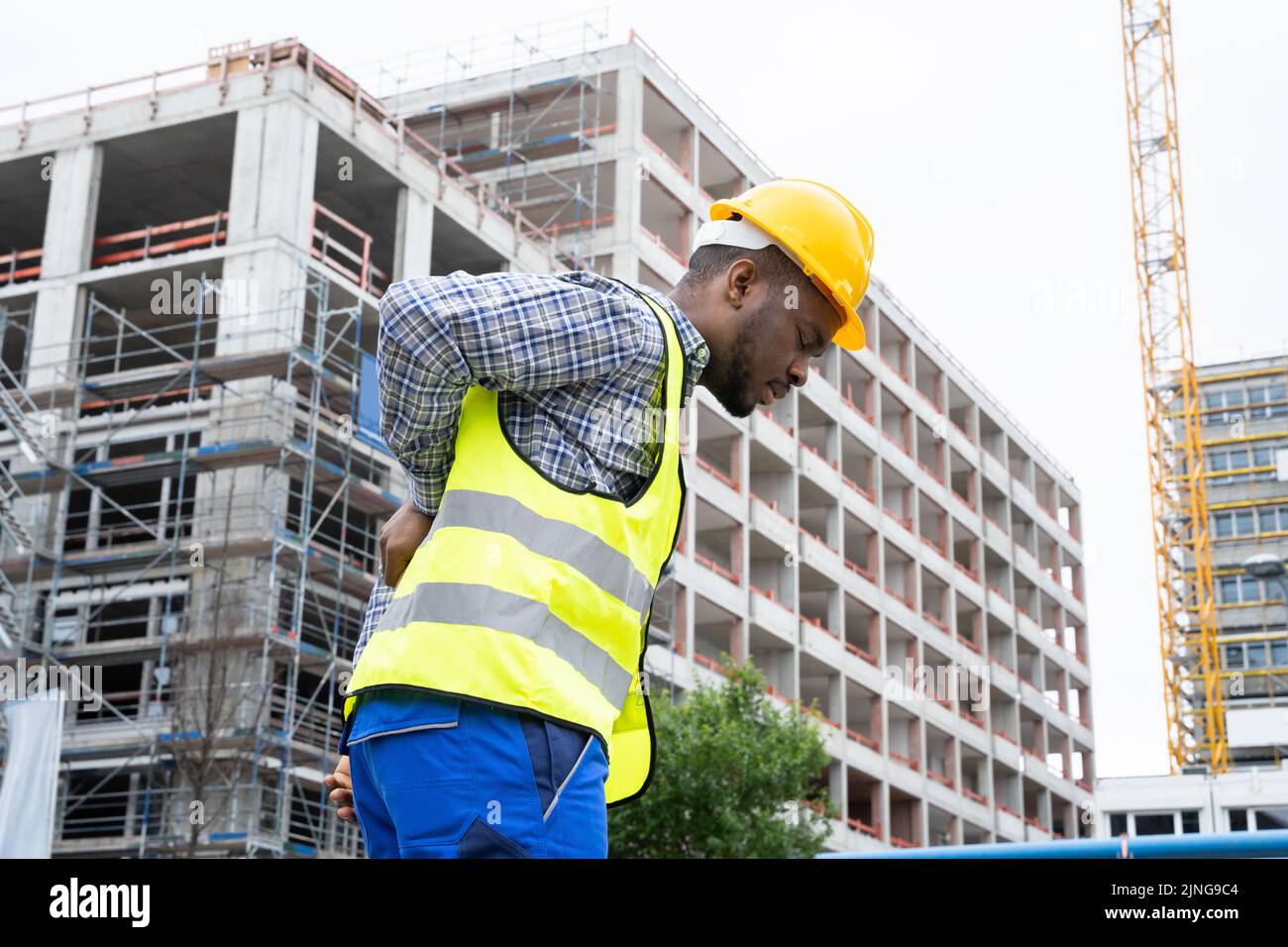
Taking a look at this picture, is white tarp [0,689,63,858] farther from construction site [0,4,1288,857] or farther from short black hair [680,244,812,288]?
short black hair [680,244,812,288]

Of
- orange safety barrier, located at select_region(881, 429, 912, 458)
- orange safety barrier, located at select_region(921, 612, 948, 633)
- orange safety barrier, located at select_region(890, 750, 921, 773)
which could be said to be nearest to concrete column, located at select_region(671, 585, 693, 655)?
orange safety barrier, located at select_region(890, 750, 921, 773)

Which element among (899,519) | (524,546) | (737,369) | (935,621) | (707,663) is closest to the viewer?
(524,546)

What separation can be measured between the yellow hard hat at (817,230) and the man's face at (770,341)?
0.04 meters

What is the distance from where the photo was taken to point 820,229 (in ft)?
8.93

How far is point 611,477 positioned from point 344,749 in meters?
0.57

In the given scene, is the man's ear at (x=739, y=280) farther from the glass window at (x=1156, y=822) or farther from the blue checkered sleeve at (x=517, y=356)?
the glass window at (x=1156, y=822)

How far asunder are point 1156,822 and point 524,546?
190ft

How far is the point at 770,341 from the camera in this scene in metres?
2.68

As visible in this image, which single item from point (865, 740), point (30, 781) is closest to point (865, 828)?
point (865, 740)

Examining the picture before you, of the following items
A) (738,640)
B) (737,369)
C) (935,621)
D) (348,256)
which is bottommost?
(737,369)

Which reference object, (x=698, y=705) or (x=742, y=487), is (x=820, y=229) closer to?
(x=698, y=705)

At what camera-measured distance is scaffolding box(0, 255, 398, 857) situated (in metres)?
24.9

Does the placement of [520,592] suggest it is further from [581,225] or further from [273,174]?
[581,225]
